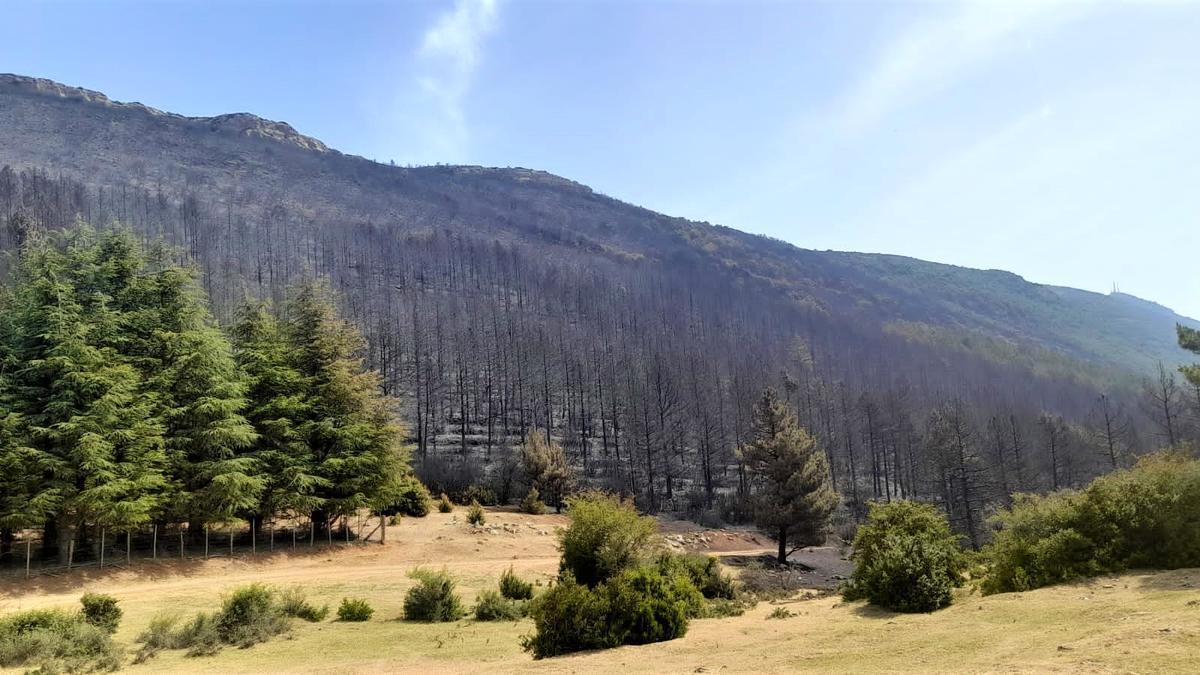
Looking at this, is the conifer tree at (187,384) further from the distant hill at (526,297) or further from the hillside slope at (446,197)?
the hillside slope at (446,197)

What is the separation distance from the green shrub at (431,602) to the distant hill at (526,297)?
41.6 m

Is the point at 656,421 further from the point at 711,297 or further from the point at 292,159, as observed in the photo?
the point at 292,159

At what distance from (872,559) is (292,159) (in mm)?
144084

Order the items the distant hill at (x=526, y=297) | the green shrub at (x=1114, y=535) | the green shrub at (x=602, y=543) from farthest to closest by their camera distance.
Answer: the distant hill at (x=526, y=297) → the green shrub at (x=602, y=543) → the green shrub at (x=1114, y=535)

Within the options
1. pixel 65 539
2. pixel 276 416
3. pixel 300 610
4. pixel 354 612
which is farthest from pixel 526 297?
pixel 354 612

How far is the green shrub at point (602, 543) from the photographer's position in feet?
53.1

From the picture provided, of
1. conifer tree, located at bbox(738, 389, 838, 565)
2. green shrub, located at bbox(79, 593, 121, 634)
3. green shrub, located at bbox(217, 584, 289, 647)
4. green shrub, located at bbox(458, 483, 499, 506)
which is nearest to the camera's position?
green shrub, located at bbox(217, 584, 289, 647)

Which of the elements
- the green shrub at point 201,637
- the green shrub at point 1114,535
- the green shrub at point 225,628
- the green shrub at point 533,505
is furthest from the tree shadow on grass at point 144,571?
the green shrub at point 1114,535

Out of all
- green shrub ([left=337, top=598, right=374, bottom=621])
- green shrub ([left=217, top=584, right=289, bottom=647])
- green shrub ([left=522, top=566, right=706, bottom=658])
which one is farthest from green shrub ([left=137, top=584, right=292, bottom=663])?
green shrub ([left=522, top=566, right=706, bottom=658])

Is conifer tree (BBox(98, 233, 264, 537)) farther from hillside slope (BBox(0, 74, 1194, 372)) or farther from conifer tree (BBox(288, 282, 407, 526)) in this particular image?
hillside slope (BBox(0, 74, 1194, 372))

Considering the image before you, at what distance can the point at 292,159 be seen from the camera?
132000 mm

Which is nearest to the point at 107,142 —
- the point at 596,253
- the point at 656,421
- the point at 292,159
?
the point at 292,159

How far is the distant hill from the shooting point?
69438mm

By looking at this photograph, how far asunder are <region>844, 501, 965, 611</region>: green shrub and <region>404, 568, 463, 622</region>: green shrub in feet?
30.3
